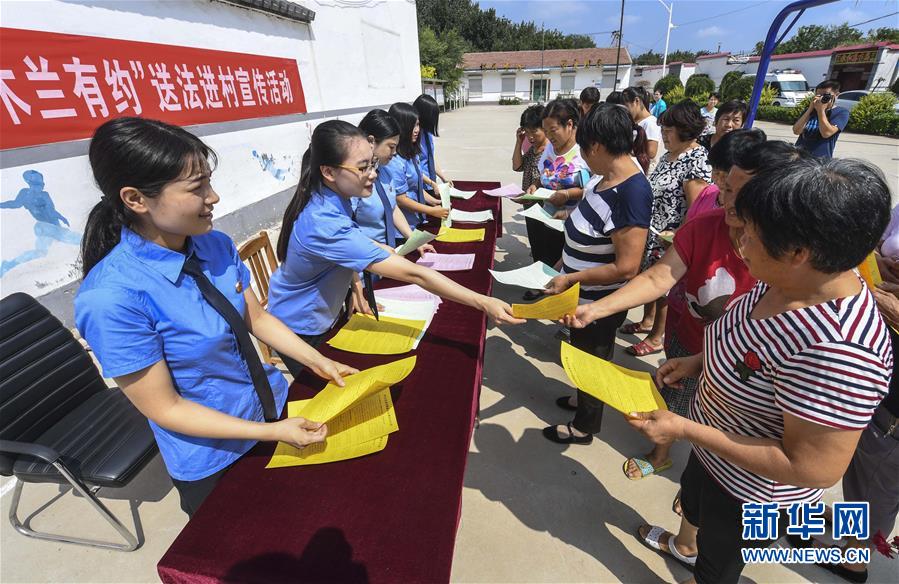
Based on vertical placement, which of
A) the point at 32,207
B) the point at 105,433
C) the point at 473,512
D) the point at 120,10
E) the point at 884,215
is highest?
the point at 120,10

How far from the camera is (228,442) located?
1.10 m

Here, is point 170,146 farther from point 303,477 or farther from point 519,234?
point 519,234

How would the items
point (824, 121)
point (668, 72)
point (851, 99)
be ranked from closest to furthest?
point (824, 121)
point (851, 99)
point (668, 72)

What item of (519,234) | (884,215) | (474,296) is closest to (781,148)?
(884,215)

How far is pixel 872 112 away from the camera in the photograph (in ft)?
40.4

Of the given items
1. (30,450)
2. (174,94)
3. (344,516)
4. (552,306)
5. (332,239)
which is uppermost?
(174,94)

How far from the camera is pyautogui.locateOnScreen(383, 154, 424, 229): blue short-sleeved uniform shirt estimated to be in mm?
2705

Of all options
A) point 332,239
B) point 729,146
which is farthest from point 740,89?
point 332,239

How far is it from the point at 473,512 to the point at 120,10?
4.63m

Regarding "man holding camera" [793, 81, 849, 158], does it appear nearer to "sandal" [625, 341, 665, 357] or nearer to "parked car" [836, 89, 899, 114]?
"sandal" [625, 341, 665, 357]

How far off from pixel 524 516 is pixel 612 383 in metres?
1.05

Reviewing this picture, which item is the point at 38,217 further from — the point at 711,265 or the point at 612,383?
the point at 711,265

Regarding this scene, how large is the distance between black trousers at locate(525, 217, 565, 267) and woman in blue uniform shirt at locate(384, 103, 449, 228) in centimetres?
105

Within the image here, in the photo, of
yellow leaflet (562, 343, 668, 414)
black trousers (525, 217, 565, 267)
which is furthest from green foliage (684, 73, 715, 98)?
yellow leaflet (562, 343, 668, 414)
